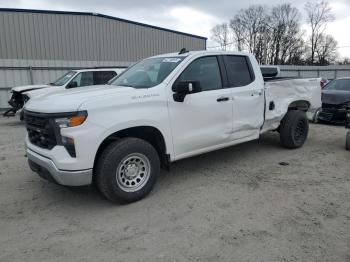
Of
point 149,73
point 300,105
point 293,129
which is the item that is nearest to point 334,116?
point 300,105

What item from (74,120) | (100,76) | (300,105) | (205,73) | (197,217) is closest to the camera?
(74,120)

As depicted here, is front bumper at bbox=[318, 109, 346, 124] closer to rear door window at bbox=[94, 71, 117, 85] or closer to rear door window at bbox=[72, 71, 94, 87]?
rear door window at bbox=[94, 71, 117, 85]

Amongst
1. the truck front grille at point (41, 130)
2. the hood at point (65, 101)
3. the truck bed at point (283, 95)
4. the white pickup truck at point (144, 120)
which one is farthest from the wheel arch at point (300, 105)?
the truck front grille at point (41, 130)

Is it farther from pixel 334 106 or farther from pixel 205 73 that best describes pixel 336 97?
pixel 205 73

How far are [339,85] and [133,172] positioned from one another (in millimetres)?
9435

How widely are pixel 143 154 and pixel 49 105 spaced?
1.29 metres

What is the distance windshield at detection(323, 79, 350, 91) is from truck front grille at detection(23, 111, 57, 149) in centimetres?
991

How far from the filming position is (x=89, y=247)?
11.1ft

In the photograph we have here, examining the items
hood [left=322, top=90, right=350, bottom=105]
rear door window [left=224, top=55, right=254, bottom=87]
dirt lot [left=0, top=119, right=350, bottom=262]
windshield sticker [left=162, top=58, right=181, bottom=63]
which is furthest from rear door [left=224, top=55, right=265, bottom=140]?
hood [left=322, top=90, right=350, bottom=105]

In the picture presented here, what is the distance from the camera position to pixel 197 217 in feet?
13.0

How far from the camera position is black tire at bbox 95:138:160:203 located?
400 cm

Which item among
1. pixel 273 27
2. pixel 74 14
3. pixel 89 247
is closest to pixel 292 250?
pixel 89 247

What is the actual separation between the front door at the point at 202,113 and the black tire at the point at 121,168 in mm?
480

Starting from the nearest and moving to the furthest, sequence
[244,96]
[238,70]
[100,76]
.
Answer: [244,96] → [238,70] → [100,76]
